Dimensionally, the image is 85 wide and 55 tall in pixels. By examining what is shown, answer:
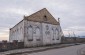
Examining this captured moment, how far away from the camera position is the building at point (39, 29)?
1073 inches

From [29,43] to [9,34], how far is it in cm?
1869

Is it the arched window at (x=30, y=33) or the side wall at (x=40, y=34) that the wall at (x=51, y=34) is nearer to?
the side wall at (x=40, y=34)

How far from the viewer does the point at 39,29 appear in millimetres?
30000

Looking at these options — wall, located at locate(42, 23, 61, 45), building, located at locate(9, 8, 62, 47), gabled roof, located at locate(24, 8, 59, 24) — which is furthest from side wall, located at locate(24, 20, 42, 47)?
wall, located at locate(42, 23, 61, 45)

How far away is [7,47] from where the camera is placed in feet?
77.8

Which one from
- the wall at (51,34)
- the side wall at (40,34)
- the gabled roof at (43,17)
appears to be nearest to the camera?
the side wall at (40,34)

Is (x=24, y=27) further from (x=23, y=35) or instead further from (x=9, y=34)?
(x=9, y=34)

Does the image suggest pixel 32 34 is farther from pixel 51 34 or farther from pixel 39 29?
pixel 51 34

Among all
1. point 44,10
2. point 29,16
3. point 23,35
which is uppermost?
point 44,10

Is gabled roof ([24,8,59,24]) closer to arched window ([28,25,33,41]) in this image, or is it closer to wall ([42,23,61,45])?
wall ([42,23,61,45])

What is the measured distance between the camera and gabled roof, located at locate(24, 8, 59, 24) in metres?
28.9

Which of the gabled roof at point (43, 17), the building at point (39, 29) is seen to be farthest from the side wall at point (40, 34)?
the gabled roof at point (43, 17)

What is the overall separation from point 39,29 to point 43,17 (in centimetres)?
345

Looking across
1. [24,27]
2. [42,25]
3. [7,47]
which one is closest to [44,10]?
[42,25]
